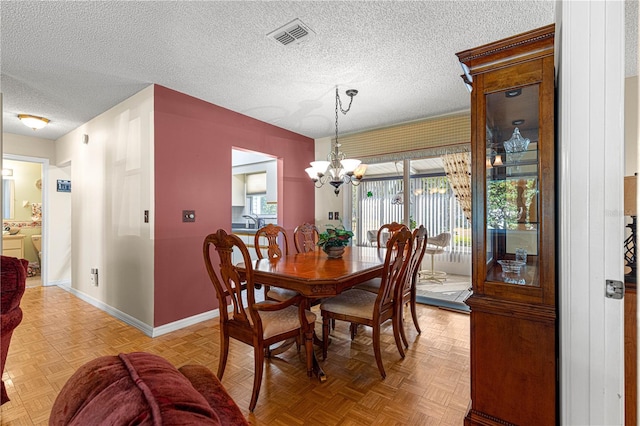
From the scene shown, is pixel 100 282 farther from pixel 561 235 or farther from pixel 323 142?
pixel 561 235

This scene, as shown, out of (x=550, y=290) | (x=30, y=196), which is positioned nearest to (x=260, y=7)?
(x=550, y=290)

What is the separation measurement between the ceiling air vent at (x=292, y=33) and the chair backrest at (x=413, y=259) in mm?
1623

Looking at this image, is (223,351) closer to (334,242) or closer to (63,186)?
(334,242)

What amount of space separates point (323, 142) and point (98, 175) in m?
3.11

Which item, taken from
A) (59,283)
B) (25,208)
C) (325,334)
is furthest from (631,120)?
(25,208)

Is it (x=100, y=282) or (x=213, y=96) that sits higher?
(x=213, y=96)

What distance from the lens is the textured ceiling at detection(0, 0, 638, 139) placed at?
5.97 feet

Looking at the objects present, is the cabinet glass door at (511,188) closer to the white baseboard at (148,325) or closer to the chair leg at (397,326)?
the chair leg at (397,326)

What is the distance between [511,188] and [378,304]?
3.59ft

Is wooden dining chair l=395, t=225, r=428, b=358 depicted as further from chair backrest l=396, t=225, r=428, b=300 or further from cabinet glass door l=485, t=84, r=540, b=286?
cabinet glass door l=485, t=84, r=540, b=286

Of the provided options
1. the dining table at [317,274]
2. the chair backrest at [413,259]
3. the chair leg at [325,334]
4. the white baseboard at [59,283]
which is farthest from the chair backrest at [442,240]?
the white baseboard at [59,283]

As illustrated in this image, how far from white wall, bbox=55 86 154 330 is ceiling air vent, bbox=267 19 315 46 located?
1.54 m

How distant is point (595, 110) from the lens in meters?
1.12

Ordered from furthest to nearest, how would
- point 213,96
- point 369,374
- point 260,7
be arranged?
point 213,96 → point 369,374 → point 260,7
